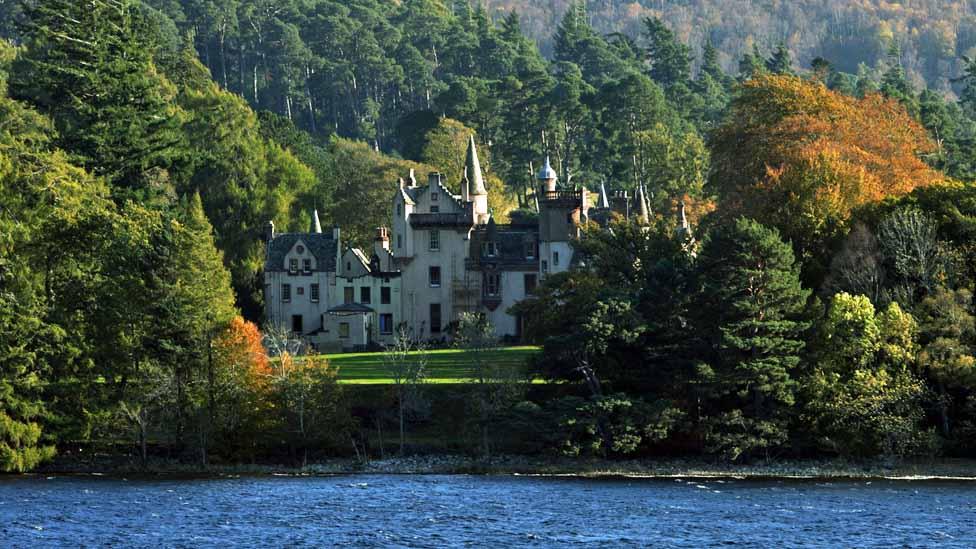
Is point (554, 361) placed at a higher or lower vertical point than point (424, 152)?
lower

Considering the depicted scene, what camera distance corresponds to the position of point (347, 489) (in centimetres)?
7262

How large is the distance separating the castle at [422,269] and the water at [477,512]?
33.8m

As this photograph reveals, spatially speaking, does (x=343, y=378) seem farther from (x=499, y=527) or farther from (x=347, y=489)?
(x=499, y=527)

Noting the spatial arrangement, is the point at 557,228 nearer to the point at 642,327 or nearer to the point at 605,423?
the point at 642,327

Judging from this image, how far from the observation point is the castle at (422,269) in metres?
109

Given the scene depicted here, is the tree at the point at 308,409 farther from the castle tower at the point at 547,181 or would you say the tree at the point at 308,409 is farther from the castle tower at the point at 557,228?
the castle tower at the point at 547,181

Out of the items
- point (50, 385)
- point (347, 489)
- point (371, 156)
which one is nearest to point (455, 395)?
point (347, 489)

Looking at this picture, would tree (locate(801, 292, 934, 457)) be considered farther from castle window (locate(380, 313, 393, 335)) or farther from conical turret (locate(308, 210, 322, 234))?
conical turret (locate(308, 210, 322, 234))

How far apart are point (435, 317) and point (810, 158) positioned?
30403 mm

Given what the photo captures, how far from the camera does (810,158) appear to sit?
8744cm

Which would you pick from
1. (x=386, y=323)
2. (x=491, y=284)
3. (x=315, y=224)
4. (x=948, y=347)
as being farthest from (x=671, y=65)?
(x=948, y=347)

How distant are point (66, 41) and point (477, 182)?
86.2 feet

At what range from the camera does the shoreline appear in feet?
246

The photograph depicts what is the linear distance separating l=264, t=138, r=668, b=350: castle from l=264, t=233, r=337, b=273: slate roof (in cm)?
6
